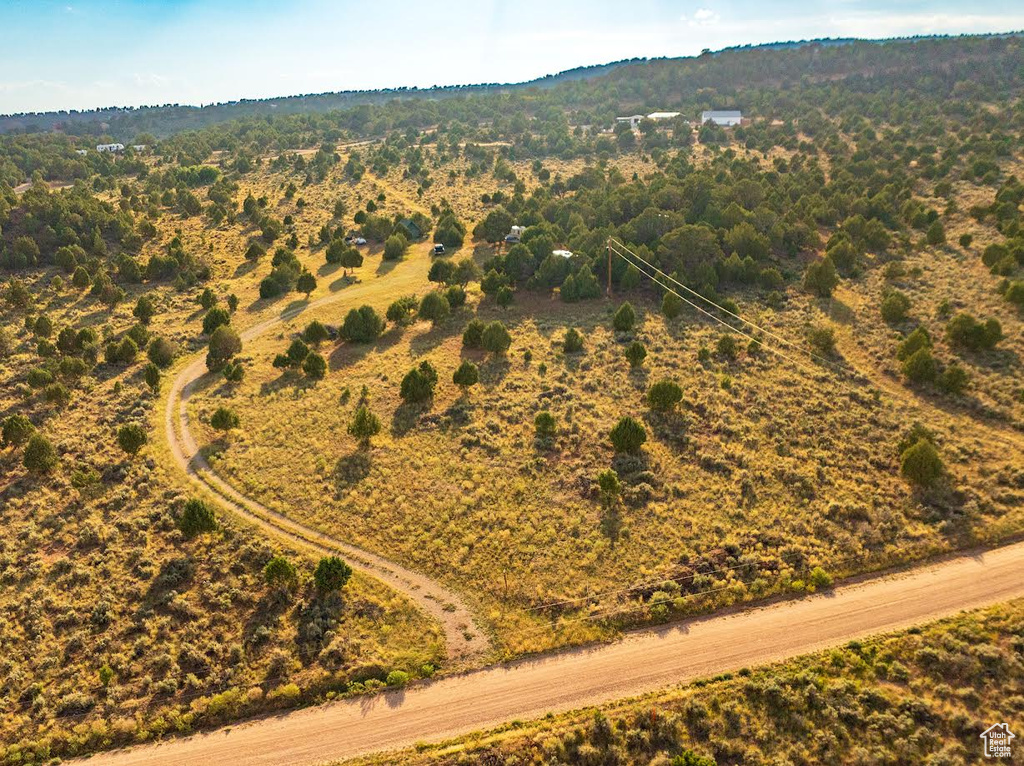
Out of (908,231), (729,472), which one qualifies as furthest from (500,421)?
(908,231)

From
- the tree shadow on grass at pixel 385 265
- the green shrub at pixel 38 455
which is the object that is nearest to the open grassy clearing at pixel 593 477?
the green shrub at pixel 38 455

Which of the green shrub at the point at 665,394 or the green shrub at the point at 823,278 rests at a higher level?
the green shrub at the point at 823,278

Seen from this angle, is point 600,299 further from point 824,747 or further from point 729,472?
point 824,747

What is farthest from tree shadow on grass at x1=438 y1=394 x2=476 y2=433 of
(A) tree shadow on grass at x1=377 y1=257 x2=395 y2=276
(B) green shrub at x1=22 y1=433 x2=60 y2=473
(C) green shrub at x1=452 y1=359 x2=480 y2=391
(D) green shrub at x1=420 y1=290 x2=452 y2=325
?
(A) tree shadow on grass at x1=377 y1=257 x2=395 y2=276

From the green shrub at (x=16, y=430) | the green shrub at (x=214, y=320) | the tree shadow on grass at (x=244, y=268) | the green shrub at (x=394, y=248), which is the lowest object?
the green shrub at (x=16, y=430)

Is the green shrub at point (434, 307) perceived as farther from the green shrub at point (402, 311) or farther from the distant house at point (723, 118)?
the distant house at point (723, 118)

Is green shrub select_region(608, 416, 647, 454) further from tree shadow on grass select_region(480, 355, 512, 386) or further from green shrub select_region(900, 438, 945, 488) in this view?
green shrub select_region(900, 438, 945, 488)
